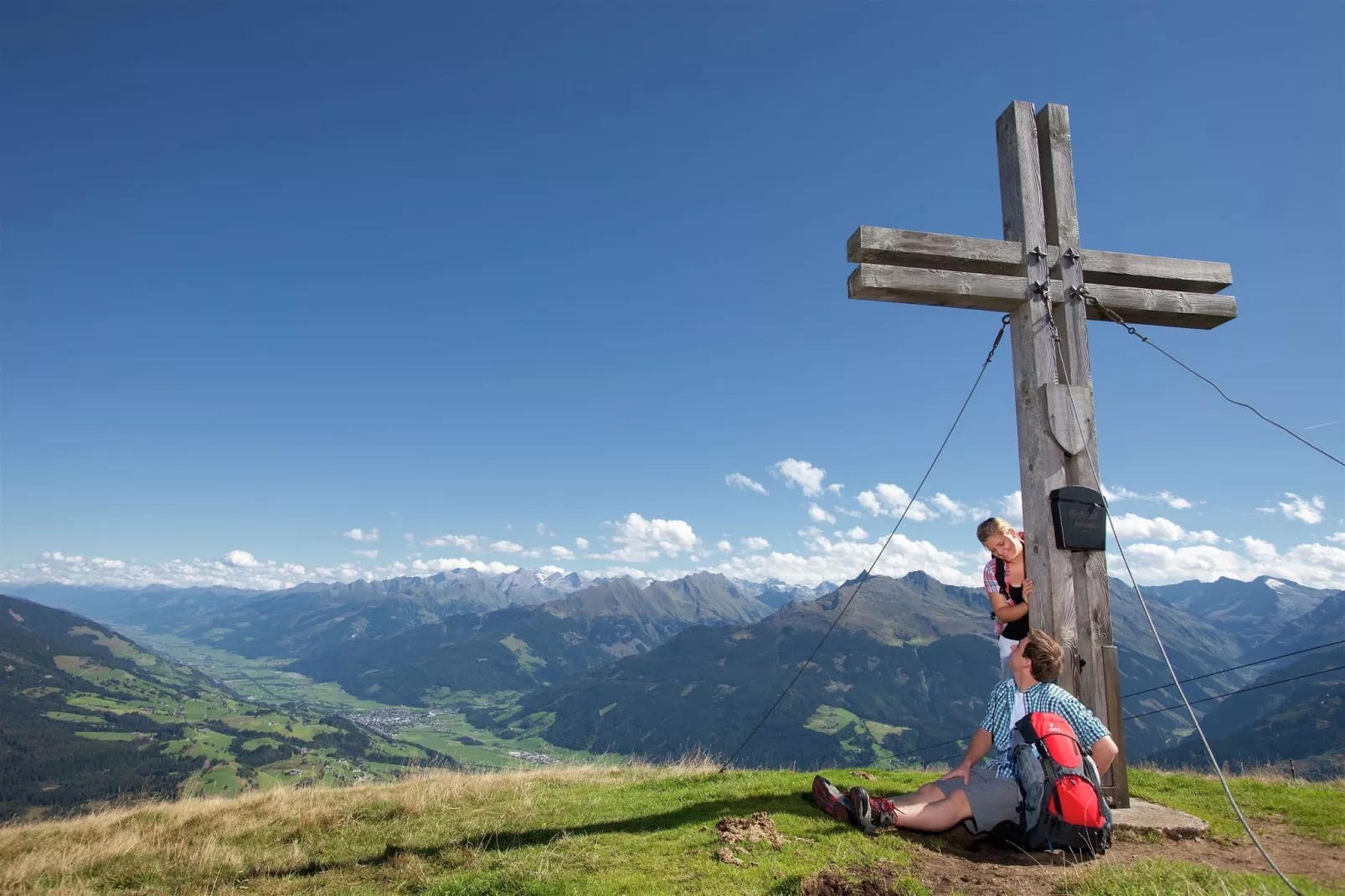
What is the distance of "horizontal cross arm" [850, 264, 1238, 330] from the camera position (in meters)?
7.84

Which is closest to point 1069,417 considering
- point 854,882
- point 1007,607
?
point 1007,607

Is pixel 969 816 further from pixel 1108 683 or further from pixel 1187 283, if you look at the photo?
pixel 1187 283

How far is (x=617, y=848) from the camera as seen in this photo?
6629 millimetres

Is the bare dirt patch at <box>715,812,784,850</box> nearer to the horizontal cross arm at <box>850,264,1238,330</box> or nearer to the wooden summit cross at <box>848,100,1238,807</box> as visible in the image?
the wooden summit cross at <box>848,100,1238,807</box>

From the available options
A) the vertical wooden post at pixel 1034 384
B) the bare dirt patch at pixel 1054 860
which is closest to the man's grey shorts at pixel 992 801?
the bare dirt patch at pixel 1054 860

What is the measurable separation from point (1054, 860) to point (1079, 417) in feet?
15.5

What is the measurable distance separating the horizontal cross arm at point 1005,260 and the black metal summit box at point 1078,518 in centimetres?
289

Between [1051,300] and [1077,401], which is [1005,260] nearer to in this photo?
[1051,300]

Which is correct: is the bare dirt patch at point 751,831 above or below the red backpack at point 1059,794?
below

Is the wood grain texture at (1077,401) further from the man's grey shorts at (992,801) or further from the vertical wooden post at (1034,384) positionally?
the man's grey shorts at (992,801)

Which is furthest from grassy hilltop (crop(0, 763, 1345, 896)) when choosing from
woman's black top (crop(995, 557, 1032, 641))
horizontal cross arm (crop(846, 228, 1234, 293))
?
horizontal cross arm (crop(846, 228, 1234, 293))

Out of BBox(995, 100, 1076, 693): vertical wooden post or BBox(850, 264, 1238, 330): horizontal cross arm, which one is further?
BBox(850, 264, 1238, 330): horizontal cross arm

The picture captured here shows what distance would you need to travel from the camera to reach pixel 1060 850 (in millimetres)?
6141

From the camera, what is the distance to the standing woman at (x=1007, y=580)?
25.7ft
